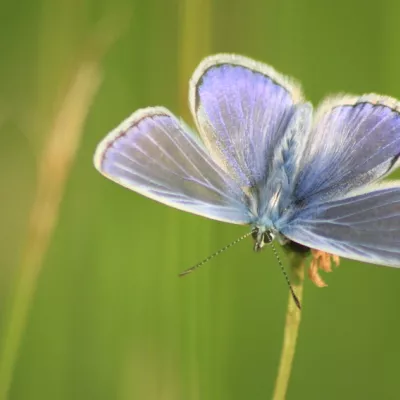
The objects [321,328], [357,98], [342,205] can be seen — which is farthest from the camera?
[321,328]

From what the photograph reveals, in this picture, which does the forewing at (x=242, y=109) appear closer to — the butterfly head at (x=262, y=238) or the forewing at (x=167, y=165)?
the forewing at (x=167, y=165)

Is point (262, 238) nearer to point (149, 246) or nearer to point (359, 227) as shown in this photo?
point (359, 227)

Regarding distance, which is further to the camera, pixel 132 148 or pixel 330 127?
pixel 330 127

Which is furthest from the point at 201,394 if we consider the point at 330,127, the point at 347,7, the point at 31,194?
the point at 347,7

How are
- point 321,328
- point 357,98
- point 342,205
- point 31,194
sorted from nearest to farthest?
point 342,205 < point 357,98 < point 321,328 < point 31,194

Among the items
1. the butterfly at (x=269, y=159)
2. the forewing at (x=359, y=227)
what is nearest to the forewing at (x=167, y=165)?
the butterfly at (x=269, y=159)

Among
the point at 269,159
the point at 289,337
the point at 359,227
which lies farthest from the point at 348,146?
the point at 289,337

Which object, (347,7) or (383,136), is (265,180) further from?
Result: (347,7)
